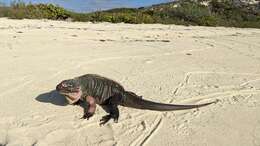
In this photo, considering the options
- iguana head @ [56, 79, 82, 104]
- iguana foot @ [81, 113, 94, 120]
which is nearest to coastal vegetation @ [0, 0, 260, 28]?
iguana head @ [56, 79, 82, 104]

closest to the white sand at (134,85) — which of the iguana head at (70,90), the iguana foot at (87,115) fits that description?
the iguana foot at (87,115)

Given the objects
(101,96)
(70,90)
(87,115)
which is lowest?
(87,115)

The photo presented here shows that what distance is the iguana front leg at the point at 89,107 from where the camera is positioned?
6.29 m

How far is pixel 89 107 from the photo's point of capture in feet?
21.1

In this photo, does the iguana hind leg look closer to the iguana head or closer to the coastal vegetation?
the iguana head

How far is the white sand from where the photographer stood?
5.77 m

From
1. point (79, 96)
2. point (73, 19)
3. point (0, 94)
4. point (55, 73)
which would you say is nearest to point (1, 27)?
point (73, 19)

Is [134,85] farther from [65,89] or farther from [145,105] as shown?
[65,89]

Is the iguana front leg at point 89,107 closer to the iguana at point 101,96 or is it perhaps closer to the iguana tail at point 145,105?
the iguana at point 101,96

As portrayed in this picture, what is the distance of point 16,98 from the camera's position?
6.95 m

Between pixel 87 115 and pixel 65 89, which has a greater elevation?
pixel 65 89

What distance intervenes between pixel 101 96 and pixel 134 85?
122 cm

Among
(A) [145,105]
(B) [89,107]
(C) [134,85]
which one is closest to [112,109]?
(B) [89,107]

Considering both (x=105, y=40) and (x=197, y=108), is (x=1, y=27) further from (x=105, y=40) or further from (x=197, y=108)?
(x=197, y=108)
